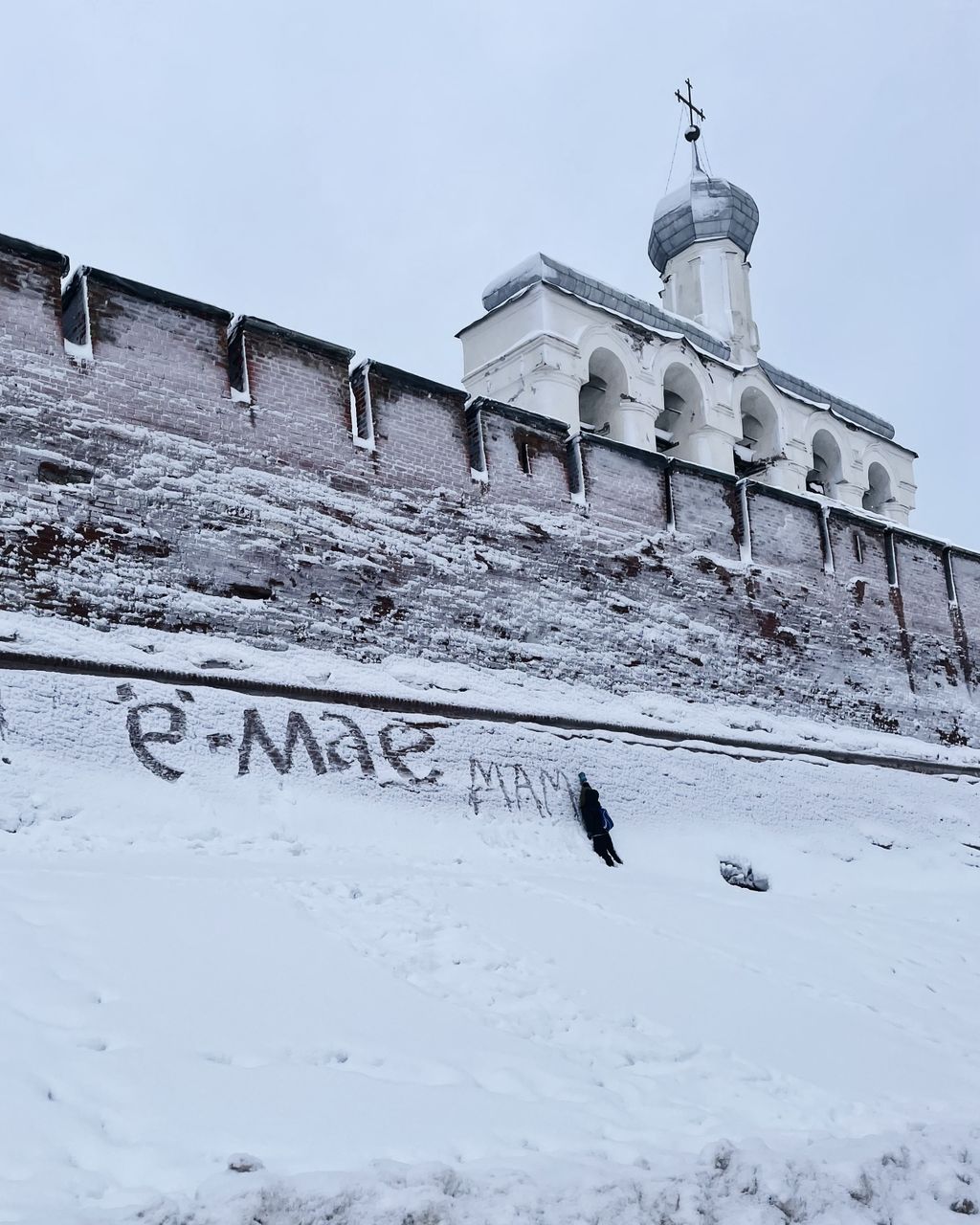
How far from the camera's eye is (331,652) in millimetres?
7535

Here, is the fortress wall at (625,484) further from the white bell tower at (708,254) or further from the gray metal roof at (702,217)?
the gray metal roof at (702,217)

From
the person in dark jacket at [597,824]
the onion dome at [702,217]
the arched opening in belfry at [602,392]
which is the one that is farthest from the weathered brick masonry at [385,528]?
the onion dome at [702,217]

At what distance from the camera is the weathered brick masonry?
22.7 ft

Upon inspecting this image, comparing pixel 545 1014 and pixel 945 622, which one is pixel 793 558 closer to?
pixel 945 622

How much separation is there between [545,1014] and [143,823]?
261cm

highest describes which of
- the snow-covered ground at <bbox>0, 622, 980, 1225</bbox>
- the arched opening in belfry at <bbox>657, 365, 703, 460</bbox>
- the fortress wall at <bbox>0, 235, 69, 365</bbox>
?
the arched opening in belfry at <bbox>657, 365, 703, 460</bbox>

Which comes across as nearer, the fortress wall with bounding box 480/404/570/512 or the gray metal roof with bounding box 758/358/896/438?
the fortress wall with bounding box 480/404/570/512

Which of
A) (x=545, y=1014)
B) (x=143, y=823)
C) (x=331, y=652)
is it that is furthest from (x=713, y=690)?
(x=545, y=1014)

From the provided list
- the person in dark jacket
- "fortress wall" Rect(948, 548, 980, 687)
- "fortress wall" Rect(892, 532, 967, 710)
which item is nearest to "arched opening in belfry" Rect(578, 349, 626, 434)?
"fortress wall" Rect(892, 532, 967, 710)

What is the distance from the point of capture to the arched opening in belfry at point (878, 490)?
17.9 metres

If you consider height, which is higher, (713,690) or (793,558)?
(793,558)

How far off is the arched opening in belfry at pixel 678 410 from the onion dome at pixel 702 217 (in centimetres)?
400

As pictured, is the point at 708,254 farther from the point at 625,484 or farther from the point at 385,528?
the point at 385,528

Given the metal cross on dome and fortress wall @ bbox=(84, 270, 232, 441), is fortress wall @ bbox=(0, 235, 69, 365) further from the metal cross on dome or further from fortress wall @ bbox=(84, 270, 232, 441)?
the metal cross on dome
